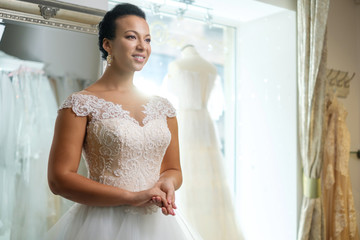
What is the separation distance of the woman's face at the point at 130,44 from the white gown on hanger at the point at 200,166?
1.76 m

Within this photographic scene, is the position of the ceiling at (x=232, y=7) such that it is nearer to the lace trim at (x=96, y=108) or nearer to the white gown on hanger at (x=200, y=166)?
the white gown on hanger at (x=200, y=166)

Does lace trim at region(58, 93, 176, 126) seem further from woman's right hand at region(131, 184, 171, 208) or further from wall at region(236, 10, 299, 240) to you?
wall at region(236, 10, 299, 240)

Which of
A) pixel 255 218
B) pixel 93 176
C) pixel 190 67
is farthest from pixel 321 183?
pixel 93 176

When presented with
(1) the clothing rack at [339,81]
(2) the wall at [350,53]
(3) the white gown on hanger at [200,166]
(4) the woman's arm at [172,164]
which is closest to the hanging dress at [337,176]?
(1) the clothing rack at [339,81]

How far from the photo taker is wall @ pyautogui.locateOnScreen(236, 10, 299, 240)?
11.3ft

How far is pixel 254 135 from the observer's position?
3.83 meters

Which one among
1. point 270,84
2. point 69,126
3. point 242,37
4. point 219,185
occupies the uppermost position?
point 242,37

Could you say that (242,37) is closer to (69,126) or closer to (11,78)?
(11,78)

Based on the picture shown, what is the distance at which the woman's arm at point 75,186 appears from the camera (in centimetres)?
130

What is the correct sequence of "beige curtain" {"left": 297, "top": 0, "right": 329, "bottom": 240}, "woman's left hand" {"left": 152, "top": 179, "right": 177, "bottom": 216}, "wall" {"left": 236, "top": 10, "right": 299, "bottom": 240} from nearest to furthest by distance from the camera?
"woman's left hand" {"left": 152, "top": 179, "right": 177, "bottom": 216} → "beige curtain" {"left": 297, "top": 0, "right": 329, "bottom": 240} → "wall" {"left": 236, "top": 10, "right": 299, "bottom": 240}

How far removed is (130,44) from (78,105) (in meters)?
0.28

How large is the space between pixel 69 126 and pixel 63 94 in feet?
2.87

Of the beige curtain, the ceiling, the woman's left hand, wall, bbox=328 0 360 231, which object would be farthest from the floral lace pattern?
wall, bbox=328 0 360 231

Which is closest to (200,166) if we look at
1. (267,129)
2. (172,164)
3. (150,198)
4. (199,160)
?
(199,160)
